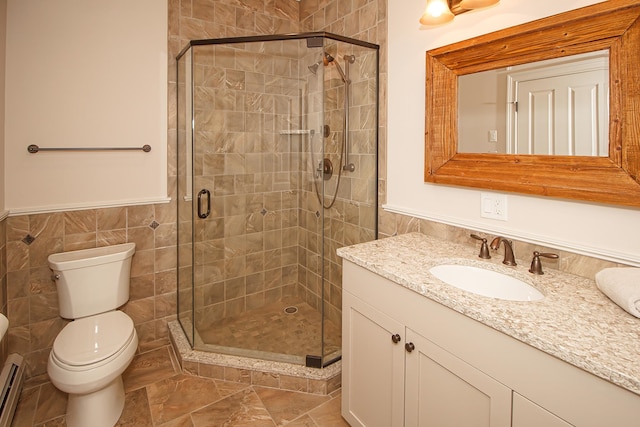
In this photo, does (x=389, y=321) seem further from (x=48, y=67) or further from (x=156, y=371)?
(x=48, y=67)

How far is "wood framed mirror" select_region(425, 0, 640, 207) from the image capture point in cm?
118

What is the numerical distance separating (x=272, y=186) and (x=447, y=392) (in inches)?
68.7

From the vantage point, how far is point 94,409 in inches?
67.6

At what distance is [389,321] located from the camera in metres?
1.43

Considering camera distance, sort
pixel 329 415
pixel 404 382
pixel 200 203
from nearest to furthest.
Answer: pixel 404 382
pixel 329 415
pixel 200 203

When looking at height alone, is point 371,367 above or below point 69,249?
below

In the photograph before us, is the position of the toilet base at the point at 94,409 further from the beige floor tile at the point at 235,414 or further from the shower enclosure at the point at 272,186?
the shower enclosure at the point at 272,186

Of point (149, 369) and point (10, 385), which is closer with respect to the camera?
point (10, 385)

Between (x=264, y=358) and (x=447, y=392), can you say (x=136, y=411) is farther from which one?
(x=447, y=392)

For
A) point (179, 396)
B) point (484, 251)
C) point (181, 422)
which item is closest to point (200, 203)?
point (179, 396)

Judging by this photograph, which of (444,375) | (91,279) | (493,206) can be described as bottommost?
(444,375)

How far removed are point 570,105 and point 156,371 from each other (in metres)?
2.62

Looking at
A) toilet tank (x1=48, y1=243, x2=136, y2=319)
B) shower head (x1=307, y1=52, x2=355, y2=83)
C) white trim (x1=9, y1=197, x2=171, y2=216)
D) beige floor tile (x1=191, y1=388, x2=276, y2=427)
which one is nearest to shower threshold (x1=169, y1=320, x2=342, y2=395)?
beige floor tile (x1=191, y1=388, x2=276, y2=427)

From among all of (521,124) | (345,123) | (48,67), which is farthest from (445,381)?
(48,67)
